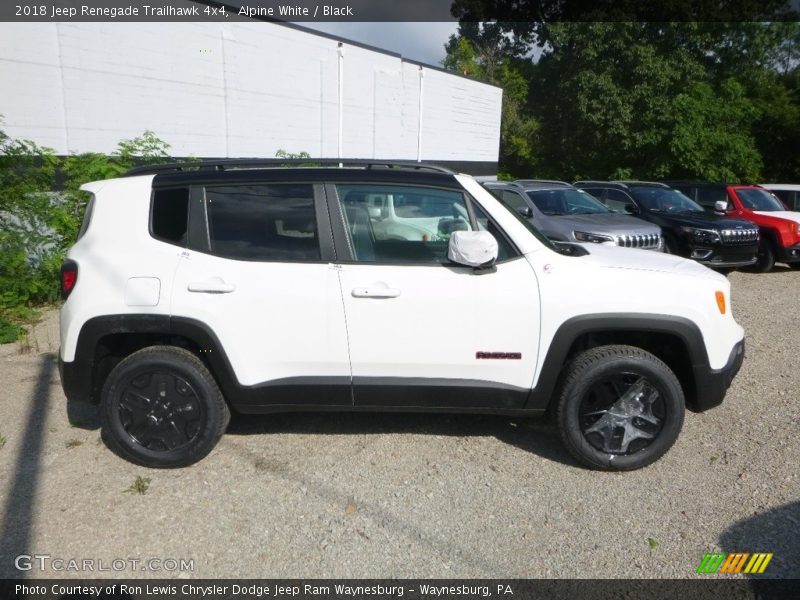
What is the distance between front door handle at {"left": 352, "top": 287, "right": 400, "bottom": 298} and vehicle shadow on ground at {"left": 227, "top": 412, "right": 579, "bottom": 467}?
1.24 m

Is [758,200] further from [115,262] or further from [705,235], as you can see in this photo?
[115,262]

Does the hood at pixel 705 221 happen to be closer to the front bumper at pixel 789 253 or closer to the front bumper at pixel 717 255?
the front bumper at pixel 717 255

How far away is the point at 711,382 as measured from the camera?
381cm

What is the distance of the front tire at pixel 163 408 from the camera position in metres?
3.85

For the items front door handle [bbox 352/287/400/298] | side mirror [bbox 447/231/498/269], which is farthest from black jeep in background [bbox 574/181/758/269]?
front door handle [bbox 352/287/400/298]

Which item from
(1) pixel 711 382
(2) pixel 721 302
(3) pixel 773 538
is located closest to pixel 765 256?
(2) pixel 721 302

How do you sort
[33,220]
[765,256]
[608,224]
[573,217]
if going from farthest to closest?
[765,256] < [573,217] < [608,224] < [33,220]

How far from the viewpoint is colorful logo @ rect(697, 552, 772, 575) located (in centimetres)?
306

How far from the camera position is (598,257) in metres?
4.04

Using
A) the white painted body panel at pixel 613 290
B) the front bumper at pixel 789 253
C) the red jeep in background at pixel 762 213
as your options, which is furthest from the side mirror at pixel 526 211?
the white painted body panel at pixel 613 290

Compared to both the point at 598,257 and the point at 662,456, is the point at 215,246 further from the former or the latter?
the point at 662,456

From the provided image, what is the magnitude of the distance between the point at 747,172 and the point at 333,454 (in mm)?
27402

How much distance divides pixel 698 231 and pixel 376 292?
864 centimetres

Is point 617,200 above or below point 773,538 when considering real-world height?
above
